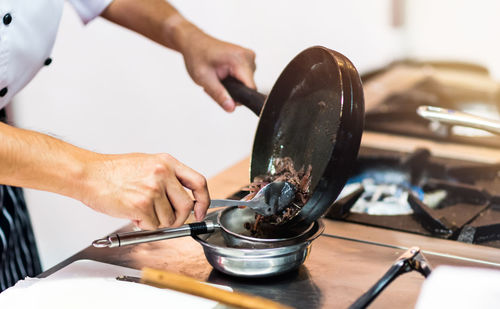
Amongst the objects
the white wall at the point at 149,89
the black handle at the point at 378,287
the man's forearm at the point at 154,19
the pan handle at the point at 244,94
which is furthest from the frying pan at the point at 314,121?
the white wall at the point at 149,89

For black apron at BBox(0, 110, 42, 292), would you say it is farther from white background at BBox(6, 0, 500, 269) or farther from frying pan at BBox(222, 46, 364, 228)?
white background at BBox(6, 0, 500, 269)

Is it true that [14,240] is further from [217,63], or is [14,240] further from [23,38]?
[217,63]

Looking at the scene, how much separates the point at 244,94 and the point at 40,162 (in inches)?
18.6

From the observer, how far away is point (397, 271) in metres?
0.86

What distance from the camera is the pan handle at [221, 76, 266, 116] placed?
1132 mm

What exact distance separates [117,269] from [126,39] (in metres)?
1.75

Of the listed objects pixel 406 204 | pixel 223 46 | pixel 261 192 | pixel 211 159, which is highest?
pixel 223 46

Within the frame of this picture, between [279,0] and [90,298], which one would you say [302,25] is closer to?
[279,0]

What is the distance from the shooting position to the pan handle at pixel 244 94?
3.71 ft

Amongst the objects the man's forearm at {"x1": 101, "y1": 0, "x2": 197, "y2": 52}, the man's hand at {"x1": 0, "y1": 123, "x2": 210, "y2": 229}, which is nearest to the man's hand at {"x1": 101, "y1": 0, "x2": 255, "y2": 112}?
the man's forearm at {"x1": 101, "y1": 0, "x2": 197, "y2": 52}

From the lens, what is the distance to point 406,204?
1.21 m

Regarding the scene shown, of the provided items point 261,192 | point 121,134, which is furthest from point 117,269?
point 121,134

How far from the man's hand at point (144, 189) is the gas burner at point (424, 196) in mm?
396

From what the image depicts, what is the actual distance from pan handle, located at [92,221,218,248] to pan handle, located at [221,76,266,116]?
0.28 meters
